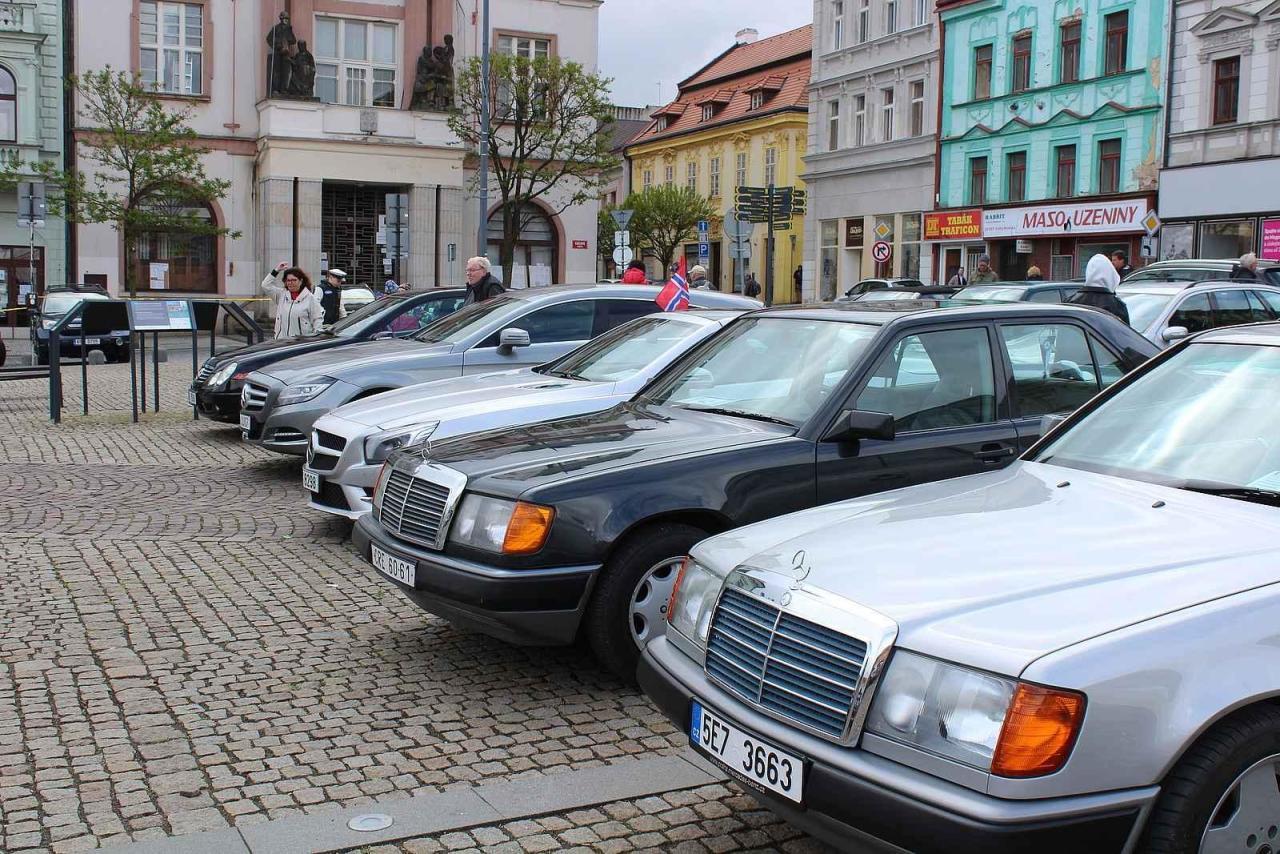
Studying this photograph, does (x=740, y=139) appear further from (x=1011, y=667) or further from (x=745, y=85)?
(x=1011, y=667)

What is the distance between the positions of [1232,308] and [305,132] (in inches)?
1236

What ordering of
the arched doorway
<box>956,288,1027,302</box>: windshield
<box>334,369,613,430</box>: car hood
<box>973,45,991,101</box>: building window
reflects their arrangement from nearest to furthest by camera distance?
<box>334,369,613,430</box>: car hood, <box>956,288,1027,302</box>: windshield, <box>973,45,991,101</box>: building window, the arched doorway

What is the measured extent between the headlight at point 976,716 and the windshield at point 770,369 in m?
2.86

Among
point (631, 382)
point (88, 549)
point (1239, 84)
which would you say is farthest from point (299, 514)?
point (1239, 84)

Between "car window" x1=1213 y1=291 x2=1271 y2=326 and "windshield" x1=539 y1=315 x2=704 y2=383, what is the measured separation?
936 cm

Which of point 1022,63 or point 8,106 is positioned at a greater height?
point 1022,63

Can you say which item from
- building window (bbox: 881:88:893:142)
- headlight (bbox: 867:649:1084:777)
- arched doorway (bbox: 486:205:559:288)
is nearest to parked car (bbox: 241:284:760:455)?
headlight (bbox: 867:649:1084:777)

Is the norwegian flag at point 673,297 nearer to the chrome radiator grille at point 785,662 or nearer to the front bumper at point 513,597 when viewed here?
the front bumper at point 513,597

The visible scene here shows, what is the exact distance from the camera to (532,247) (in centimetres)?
4647

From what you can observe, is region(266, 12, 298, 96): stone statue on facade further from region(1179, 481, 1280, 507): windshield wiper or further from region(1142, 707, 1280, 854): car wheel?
region(1142, 707, 1280, 854): car wheel

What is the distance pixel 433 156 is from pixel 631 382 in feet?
119

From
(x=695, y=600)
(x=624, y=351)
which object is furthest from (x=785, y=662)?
(x=624, y=351)

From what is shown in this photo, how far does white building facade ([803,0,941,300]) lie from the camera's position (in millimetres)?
46719

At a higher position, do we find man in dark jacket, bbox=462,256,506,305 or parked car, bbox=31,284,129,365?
man in dark jacket, bbox=462,256,506,305
